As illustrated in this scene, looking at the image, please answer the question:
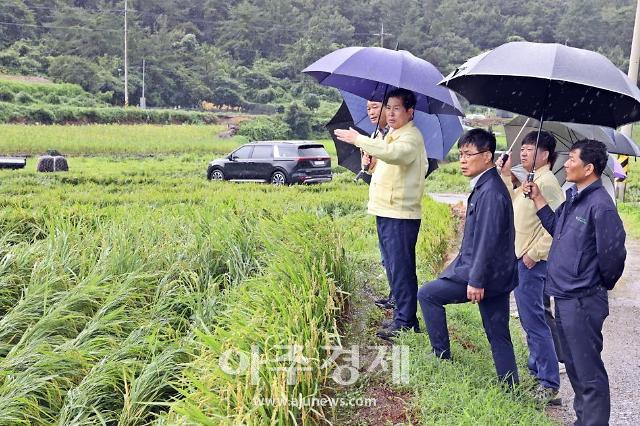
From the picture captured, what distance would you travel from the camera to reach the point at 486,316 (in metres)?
3.72

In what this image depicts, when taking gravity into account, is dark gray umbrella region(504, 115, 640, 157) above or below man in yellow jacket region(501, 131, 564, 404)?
above

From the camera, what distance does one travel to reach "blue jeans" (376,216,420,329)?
4.20 meters

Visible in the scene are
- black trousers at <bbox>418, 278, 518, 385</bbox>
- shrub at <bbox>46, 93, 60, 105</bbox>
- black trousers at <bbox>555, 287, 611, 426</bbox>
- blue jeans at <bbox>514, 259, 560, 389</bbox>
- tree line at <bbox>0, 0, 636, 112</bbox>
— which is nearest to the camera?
black trousers at <bbox>555, 287, 611, 426</bbox>

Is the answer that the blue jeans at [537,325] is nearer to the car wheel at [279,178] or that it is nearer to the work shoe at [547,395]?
the work shoe at [547,395]

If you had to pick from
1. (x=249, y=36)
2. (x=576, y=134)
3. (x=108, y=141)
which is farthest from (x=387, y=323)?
(x=249, y=36)

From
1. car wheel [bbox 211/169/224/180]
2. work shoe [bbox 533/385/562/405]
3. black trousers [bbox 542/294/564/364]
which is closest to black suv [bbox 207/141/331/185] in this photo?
car wheel [bbox 211/169/224/180]

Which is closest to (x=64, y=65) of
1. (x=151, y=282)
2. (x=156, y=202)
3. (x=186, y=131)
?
(x=186, y=131)

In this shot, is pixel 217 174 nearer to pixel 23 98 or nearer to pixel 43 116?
pixel 43 116

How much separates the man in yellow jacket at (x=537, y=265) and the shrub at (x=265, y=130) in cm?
3125

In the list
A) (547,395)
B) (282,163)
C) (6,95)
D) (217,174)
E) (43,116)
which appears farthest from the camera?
(6,95)

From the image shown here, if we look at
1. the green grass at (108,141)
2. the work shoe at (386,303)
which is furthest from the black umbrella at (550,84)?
the green grass at (108,141)

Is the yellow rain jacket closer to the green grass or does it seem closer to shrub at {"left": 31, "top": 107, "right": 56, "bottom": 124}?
the green grass

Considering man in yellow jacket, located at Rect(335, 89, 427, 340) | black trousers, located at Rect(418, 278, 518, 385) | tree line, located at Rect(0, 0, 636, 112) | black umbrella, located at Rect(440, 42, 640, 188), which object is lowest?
black trousers, located at Rect(418, 278, 518, 385)

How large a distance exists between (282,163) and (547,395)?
47.1 feet
